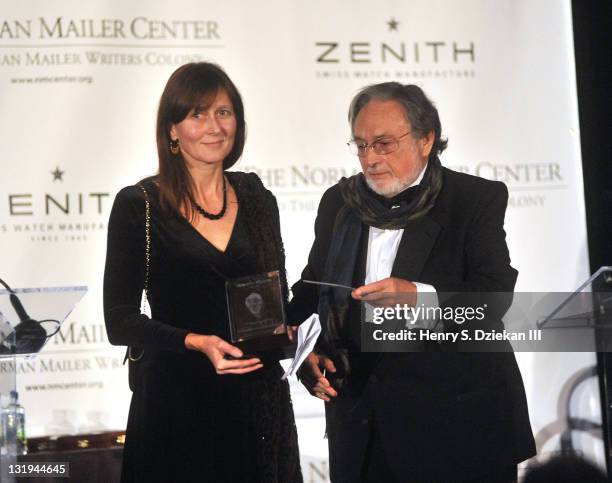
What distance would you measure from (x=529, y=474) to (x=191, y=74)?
1.83 meters

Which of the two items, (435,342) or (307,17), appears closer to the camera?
(435,342)

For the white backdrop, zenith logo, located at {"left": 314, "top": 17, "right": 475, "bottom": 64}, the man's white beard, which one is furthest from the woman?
zenith logo, located at {"left": 314, "top": 17, "right": 475, "bottom": 64}

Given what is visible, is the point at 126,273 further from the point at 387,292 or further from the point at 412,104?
the point at 412,104

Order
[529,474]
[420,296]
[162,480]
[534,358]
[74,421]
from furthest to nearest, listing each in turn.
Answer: [534,358] < [74,421] < [529,474] < [162,480] < [420,296]

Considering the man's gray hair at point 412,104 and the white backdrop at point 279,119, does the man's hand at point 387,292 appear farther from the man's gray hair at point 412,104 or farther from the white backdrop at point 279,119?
the white backdrop at point 279,119

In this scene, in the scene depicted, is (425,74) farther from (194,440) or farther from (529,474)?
(194,440)

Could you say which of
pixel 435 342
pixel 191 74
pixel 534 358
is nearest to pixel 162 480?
pixel 435 342

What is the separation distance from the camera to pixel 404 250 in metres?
2.88

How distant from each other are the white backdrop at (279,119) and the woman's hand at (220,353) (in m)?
1.64

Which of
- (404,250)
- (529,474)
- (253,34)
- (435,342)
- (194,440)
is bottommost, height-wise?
(529,474)

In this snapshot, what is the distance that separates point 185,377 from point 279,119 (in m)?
1.90

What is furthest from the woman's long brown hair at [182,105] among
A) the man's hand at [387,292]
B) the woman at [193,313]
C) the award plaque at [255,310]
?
the man's hand at [387,292]

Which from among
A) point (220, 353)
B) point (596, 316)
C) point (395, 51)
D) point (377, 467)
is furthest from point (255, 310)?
point (395, 51)

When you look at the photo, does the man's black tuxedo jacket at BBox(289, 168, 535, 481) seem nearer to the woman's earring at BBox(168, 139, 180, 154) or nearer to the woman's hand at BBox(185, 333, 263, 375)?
the woman's hand at BBox(185, 333, 263, 375)
